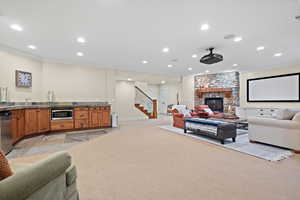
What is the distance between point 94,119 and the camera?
5.80 meters

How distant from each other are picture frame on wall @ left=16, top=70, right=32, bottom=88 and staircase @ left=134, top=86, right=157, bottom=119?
5602 mm

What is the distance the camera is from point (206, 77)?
8.80 metres

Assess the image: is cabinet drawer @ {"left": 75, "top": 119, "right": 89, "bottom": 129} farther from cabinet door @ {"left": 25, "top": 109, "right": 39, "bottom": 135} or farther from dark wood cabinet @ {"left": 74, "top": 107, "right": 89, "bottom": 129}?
cabinet door @ {"left": 25, "top": 109, "right": 39, "bottom": 135}

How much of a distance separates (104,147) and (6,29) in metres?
3.44

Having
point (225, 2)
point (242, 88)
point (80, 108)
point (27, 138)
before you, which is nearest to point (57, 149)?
point (27, 138)

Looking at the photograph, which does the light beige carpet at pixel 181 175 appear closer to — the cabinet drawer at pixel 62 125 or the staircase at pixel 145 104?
the cabinet drawer at pixel 62 125

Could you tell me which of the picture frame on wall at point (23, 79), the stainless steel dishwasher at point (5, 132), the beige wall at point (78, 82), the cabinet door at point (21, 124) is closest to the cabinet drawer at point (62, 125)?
the cabinet door at point (21, 124)

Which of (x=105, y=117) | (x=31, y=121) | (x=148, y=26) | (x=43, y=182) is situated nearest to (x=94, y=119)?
(x=105, y=117)

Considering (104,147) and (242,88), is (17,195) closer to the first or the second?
(104,147)

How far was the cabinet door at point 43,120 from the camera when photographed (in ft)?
15.5

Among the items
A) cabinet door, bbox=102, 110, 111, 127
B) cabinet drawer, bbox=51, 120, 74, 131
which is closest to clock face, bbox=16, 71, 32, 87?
cabinet drawer, bbox=51, 120, 74, 131

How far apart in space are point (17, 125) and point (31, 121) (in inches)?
26.0

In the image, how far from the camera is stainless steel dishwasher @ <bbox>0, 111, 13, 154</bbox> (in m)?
2.96

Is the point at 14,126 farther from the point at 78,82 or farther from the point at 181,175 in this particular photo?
the point at 181,175
